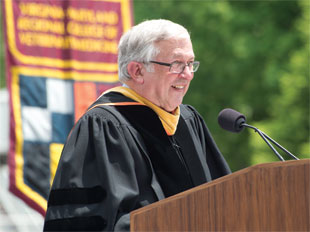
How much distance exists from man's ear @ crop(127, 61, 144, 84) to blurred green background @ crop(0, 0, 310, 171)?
9928mm

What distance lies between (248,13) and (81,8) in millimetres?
10019

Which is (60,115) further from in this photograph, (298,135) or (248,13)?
(248,13)

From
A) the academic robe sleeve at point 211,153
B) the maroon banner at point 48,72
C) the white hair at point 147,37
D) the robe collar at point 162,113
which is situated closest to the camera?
the white hair at point 147,37

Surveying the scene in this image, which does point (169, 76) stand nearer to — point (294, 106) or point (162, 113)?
point (162, 113)

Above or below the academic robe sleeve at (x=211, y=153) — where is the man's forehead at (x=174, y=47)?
above

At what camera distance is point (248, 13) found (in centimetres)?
1460

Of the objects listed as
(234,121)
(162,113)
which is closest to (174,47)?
(162,113)

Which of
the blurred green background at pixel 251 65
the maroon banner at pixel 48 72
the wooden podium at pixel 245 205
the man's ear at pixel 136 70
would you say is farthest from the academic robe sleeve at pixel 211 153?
the blurred green background at pixel 251 65

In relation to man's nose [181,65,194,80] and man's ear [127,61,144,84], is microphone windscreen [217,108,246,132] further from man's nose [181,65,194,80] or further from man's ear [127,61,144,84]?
man's ear [127,61,144,84]

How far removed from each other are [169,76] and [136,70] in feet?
0.55

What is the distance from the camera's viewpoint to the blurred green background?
512 inches

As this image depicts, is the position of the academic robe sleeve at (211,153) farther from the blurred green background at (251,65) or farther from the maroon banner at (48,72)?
the blurred green background at (251,65)

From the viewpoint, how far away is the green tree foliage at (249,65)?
13.1 m

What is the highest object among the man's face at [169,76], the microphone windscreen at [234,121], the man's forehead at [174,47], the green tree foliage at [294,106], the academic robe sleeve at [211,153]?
the man's forehead at [174,47]
